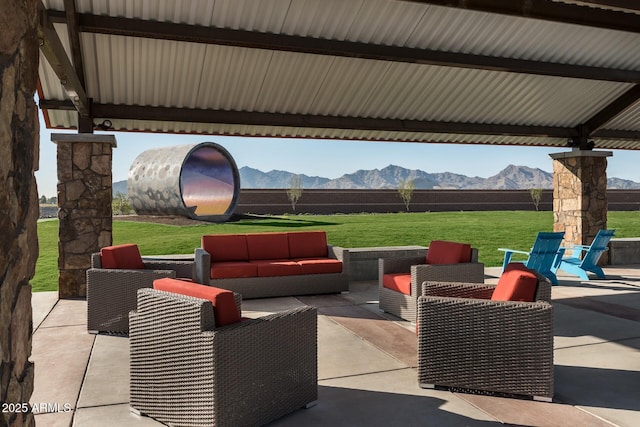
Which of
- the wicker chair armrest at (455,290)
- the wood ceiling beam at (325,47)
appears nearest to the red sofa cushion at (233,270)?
the wood ceiling beam at (325,47)

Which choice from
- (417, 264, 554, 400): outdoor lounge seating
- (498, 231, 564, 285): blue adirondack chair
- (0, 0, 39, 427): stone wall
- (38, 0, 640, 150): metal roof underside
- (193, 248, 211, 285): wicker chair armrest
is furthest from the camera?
(498, 231, 564, 285): blue adirondack chair

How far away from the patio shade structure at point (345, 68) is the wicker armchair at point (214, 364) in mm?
2962

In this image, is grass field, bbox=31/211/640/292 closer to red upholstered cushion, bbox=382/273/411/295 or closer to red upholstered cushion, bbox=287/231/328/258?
red upholstered cushion, bbox=287/231/328/258

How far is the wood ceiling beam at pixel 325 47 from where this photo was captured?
19.8 feet

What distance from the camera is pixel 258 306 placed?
7.29m

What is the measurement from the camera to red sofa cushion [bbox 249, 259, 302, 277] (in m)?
7.76

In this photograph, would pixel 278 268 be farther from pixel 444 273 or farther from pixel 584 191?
pixel 584 191

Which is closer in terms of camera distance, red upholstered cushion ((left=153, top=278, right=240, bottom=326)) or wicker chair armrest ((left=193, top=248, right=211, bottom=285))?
red upholstered cushion ((left=153, top=278, right=240, bottom=326))

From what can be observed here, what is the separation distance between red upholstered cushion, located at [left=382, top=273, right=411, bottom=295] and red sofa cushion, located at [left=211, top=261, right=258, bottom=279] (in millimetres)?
2003

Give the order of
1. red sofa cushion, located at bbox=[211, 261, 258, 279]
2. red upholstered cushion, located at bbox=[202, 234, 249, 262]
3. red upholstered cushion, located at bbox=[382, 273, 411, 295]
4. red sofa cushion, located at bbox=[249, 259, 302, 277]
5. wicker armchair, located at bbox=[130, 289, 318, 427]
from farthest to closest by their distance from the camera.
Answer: red upholstered cushion, located at bbox=[202, 234, 249, 262]
red sofa cushion, located at bbox=[249, 259, 302, 277]
red sofa cushion, located at bbox=[211, 261, 258, 279]
red upholstered cushion, located at bbox=[382, 273, 411, 295]
wicker armchair, located at bbox=[130, 289, 318, 427]

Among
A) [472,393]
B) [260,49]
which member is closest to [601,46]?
[260,49]

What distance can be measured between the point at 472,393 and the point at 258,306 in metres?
3.88

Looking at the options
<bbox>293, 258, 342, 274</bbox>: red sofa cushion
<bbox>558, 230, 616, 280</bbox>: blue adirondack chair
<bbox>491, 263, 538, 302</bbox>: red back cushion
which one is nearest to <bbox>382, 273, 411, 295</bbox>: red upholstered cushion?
<bbox>293, 258, 342, 274</bbox>: red sofa cushion

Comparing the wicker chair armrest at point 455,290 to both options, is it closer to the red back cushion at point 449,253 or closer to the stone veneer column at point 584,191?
the red back cushion at point 449,253
